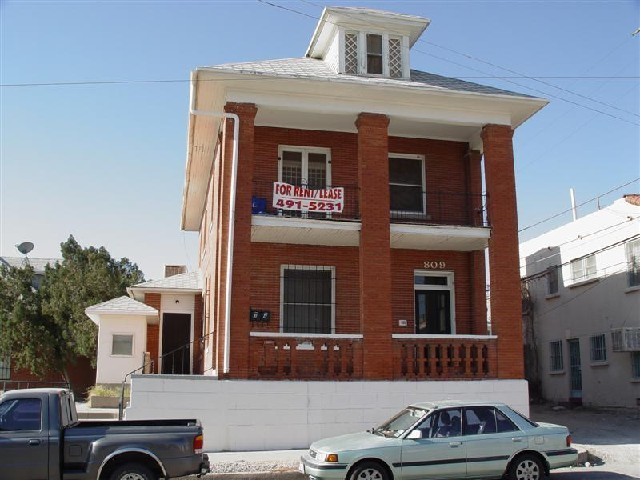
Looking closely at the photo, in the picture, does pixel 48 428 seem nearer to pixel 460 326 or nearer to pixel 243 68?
pixel 243 68

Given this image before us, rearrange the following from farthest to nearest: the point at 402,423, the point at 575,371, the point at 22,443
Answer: the point at 575,371
the point at 402,423
the point at 22,443

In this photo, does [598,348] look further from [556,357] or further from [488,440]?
[488,440]

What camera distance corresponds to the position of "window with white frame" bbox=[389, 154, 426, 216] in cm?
1903

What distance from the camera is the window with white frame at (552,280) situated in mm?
26344

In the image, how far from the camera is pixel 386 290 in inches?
643

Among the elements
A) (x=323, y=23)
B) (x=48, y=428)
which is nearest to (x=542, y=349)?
(x=323, y=23)

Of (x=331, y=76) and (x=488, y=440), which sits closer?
(x=488, y=440)

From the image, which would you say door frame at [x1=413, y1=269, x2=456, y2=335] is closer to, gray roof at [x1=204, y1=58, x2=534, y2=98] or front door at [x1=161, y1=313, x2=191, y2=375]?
gray roof at [x1=204, y1=58, x2=534, y2=98]

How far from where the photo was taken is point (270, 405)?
15016mm

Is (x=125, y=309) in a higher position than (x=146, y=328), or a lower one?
higher

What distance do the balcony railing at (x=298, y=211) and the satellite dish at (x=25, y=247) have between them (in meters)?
26.2

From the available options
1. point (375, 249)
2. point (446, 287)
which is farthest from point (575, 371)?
point (375, 249)

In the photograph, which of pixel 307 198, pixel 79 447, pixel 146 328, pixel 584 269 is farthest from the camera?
pixel 584 269

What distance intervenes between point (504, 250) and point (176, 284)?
1076 cm
